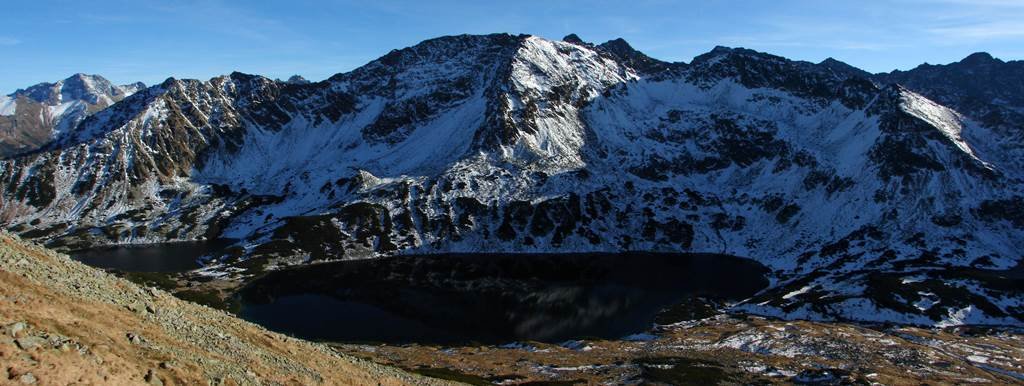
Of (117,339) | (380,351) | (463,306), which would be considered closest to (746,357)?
(380,351)

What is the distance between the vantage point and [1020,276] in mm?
189250

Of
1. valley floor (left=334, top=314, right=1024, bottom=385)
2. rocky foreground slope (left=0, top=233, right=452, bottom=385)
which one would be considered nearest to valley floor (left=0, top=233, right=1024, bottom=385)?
rocky foreground slope (left=0, top=233, right=452, bottom=385)

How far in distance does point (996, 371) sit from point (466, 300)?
119673mm

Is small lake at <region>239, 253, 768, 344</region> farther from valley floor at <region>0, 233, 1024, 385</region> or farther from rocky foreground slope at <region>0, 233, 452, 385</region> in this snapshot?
rocky foreground slope at <region>0, 233, 452, 385</region>

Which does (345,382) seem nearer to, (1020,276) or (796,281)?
(796,281)

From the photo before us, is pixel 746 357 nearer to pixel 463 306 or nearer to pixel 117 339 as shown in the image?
pixel 463 306

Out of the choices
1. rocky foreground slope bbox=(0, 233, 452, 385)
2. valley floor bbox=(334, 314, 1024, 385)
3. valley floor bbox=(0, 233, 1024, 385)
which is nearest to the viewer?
rocky foreground slope bbox=(0, 233, 452, 385)

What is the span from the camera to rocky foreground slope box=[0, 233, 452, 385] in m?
24.5

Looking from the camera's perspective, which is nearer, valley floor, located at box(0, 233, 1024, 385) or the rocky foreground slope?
the rocky foreground slope

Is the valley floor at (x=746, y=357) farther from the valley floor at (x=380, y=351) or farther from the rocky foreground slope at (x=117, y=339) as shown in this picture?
the rocky foreground slope at (x=117, y=339)

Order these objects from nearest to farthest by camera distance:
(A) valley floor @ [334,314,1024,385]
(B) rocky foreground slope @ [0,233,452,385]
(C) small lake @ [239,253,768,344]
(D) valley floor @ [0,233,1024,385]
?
(B) rocky foreground slope @ [0,233,452,385], (D) valley floor @ [0,233,1024,385], (A) valley floor @ [334,314,1024,385], (C) small lake @ [239,253,768,344]

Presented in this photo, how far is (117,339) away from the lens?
29.7 metres

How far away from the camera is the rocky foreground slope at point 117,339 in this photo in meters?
24.5

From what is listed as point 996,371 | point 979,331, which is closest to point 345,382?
point 996,371
